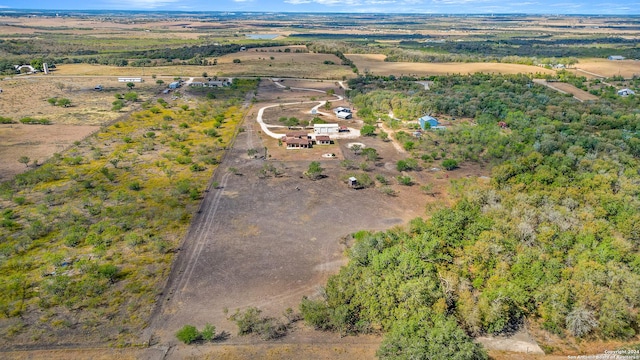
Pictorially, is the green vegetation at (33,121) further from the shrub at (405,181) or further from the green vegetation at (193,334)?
the green vegetation at (193,334)

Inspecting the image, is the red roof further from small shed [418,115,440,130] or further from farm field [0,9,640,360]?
small shed [418,115,440,130]

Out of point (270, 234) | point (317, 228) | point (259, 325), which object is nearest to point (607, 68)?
point (317, 228)

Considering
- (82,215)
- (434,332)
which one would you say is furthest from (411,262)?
(82,215)

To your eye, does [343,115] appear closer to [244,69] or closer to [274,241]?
[274,241]

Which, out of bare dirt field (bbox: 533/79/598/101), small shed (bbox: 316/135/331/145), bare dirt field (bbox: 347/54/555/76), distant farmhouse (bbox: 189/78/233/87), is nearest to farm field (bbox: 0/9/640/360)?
small shed (bbox: 316/135/331/145)

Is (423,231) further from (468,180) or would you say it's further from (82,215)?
(82,215)
